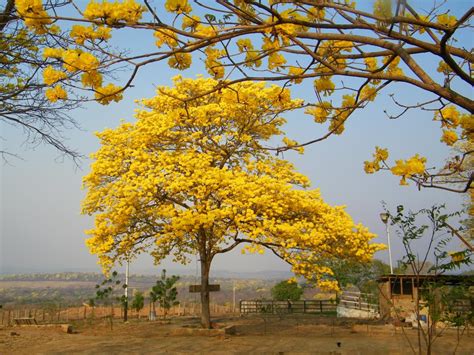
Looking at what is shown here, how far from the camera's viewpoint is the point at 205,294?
1427 cm

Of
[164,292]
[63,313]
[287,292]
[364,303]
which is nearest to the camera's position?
[164,292]

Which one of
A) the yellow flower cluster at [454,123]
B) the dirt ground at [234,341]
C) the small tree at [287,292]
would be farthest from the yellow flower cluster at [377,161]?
the small tree at [287,292]

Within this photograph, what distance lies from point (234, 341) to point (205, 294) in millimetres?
2239

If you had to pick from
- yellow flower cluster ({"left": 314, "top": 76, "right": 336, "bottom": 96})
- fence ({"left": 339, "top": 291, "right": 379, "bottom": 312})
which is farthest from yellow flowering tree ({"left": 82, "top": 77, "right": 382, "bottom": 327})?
fence ({"left": 339, "top": 291, "right": 379, "bottom": 312})

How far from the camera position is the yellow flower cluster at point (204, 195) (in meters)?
12.2

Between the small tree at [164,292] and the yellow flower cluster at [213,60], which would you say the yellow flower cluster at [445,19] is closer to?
the yellow flower cluster at [213,60]

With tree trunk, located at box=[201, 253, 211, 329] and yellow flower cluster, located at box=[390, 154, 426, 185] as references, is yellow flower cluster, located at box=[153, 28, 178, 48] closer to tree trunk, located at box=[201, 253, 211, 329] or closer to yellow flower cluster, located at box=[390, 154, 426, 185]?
yellow flower cluster, located at box=[390, 154, 426, 185]

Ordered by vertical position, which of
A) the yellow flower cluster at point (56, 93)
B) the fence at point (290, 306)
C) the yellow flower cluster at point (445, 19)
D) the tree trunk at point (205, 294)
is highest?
the yellow flower cluster at point (445, 19)

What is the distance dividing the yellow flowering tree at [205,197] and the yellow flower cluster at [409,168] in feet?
29.5

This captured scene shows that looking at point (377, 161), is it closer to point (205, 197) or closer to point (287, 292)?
point (205, 197)

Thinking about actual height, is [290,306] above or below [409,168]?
below

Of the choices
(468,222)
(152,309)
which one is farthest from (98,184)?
(468,222)

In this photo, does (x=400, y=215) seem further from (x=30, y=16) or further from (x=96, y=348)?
(x=96, y=348)

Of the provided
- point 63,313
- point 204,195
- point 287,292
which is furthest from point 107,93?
point 287,292
